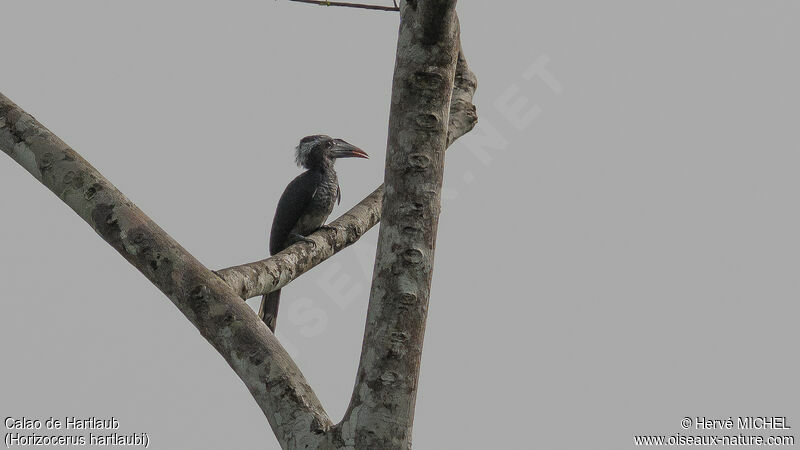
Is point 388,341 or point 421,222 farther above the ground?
point 421,222

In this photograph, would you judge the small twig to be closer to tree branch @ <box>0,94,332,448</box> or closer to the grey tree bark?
the grey tree bark

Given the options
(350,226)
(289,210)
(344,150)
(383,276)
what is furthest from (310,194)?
(383,276)

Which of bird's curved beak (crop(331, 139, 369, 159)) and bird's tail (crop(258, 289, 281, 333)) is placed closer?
bird's tail (crop(258, 289, 281, 333))

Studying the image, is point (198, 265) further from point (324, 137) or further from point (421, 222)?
point (324, 137)

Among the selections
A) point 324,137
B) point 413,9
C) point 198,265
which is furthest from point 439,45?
point 324,137

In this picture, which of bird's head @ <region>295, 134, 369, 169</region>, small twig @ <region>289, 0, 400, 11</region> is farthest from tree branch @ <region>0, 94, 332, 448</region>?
bird's head @ <region>295, 134, 369, 169</region>

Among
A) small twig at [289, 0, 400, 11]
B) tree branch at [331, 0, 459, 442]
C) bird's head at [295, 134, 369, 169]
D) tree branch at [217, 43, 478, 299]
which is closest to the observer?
tree branch at [331, 0, 459, 442]

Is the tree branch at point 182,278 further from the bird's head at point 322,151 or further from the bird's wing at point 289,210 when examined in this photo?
the bird's head at point 322,151

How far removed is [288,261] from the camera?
422 cm

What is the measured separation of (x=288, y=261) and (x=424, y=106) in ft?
6.71

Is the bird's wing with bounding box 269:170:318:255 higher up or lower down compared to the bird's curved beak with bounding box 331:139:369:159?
lower down

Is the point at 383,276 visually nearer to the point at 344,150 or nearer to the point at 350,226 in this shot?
the point at 350,226

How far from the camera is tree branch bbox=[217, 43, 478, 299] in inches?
164

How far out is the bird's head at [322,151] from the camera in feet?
22.5
